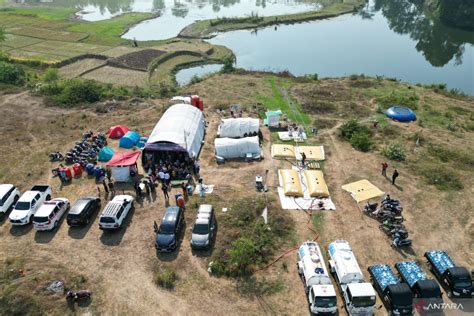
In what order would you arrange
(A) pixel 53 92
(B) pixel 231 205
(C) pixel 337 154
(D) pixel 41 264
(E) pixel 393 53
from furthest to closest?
(E) pixel 393 53, (A) pixel 53 92, (C) pixel 337 154, (B) pixel 231 205, (D) pixel 41 264

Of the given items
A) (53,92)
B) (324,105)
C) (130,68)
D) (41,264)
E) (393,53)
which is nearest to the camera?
(41,264)

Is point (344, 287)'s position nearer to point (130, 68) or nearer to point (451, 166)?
point (451, 166)

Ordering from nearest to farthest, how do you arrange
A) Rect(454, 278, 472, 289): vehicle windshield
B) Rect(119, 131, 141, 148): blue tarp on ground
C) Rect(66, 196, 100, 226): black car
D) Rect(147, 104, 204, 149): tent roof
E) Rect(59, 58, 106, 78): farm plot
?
Rect(454, 278, 472, 289): vehicle windshield
Rect(66, 196, 100, 226): black car
Rect(147, 104, 204, 149): tent roof
Rect(119, 131, 141, 148): blue tarp on ground
Rect(59, 58, 106, 78): farm plot

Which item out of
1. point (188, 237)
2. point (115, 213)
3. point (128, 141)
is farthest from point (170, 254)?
point (128, 141)

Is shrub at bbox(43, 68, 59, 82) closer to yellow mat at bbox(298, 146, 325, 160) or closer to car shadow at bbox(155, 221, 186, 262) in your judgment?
yellow mat at bbox(298, 146, 325, 160)

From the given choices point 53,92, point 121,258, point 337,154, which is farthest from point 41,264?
point 53,92

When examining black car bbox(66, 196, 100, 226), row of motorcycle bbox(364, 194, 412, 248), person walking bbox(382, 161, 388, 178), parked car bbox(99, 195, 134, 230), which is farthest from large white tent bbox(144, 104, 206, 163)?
person walking bbox(382, 161, 388, 178)
